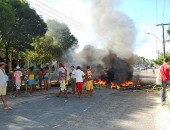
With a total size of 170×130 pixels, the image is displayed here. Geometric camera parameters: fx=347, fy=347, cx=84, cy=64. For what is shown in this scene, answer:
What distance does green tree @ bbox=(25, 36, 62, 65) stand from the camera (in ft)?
171

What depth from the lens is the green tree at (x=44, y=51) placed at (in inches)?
2055

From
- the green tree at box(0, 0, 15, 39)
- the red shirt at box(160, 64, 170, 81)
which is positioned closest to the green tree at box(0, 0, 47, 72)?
the green tree at box(0, 0, 15, 39)

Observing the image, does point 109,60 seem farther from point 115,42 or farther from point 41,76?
point 41,76

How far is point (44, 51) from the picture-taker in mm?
53125

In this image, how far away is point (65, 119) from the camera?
1102cm

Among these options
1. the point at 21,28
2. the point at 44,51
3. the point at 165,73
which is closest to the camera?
the point at 165,73

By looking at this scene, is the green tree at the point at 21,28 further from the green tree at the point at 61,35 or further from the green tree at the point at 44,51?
the green tree at the point at 61,35

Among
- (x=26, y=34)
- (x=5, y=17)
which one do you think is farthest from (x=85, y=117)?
(x=26, y=34)

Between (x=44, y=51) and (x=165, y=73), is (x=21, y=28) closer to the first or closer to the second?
(x=165, y=73)

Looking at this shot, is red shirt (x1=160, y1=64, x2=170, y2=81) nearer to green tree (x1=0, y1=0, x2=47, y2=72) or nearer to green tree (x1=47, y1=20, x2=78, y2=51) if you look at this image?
green tree (x1=0, y1=0, x2=47, y2=72)

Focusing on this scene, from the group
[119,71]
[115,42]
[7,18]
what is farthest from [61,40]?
[7,18]

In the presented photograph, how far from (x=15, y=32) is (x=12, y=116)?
64.4 ft

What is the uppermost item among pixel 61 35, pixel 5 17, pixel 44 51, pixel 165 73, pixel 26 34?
pixel 61 35

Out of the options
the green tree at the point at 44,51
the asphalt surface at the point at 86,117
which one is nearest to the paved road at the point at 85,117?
the asphalt surface at the point at 86,117
